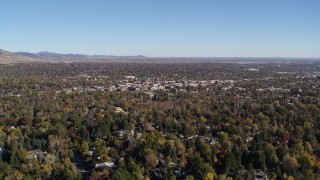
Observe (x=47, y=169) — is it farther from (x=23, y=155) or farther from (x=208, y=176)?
(x=208, y=176)

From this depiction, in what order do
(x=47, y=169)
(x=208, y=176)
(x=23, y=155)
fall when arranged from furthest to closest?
(x=23, y=155), (x=47, y=169), (x=208, y=176)

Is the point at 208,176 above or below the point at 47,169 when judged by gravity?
above

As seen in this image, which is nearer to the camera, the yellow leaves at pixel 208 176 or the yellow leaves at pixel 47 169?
the yellow leaves at pixel 208 176

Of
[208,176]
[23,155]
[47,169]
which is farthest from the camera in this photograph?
[23,155]

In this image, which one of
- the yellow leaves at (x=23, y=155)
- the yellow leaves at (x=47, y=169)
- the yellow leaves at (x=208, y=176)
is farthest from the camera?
the yellow leaves at (x=23, y=155)

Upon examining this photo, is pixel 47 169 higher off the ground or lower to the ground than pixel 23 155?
lower

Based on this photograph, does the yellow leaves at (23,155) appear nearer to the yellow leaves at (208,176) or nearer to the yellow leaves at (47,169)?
the yellow leaves at (47,169)

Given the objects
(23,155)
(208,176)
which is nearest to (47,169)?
(23,155)

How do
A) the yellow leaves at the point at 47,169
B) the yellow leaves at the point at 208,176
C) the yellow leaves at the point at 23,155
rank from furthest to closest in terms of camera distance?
the yellow leaves at the point at 23,155 < the yellow leaves at the point at 47,169 < the yellow leaves at the point at 208,176

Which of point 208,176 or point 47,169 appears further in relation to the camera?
point 47,169

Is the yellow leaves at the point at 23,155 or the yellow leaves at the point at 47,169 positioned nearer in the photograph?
the yellow leaves at the point at 47,169

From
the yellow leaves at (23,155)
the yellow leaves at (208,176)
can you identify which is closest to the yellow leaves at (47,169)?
the yellow leaves at (23,155)
